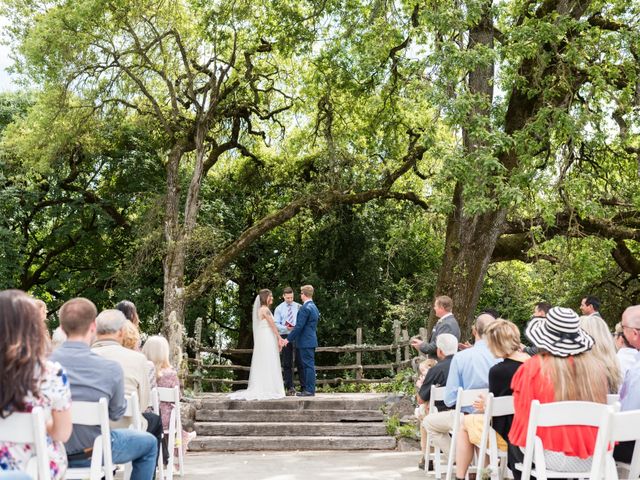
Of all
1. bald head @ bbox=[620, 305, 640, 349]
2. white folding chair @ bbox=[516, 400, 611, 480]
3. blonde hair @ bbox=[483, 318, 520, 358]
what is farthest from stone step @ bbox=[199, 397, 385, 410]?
white folding chair @ bbox=[516, 400, 611, 480]

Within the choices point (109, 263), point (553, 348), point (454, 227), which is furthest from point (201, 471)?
point (109, 263)

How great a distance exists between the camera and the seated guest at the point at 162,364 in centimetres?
707

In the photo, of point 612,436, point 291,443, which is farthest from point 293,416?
point 612,436

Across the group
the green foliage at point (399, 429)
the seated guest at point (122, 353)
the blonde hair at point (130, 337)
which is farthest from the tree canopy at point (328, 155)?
the seated guest at point (122, 353)

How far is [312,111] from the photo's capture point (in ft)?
64.5

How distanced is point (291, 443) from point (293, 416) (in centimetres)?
100

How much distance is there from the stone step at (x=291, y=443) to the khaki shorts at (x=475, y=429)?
533 centimetres

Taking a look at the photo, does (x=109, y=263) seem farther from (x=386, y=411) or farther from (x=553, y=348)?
(x=553, y=348)

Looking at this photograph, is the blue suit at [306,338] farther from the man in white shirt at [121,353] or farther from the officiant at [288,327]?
the man in white shirt at [121,353]

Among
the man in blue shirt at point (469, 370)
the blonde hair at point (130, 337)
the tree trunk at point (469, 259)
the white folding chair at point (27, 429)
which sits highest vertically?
the tree trunk at point (469, 259)

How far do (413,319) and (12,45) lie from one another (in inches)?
426

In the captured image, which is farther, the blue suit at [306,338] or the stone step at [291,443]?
the blue suit at [306,338]

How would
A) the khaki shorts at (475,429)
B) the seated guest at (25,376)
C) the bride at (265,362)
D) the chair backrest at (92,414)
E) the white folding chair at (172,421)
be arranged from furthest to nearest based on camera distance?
1. the bride at (265,362)
2. the white folding chair at (172,421)
3. the khaki shorts at (475,429)
4. the chair backrest at (92,414)
5. the seated guest at (25,376)

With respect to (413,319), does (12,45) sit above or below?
above
